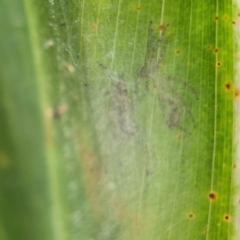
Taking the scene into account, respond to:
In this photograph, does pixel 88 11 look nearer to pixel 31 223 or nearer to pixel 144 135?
pixel 144 135

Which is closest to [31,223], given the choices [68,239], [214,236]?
[68,239]

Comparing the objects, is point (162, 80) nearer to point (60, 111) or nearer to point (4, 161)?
point (60, 111)

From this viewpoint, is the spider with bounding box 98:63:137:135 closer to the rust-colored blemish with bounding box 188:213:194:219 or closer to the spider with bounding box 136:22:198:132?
the spider with bounding box 136:22:198:132

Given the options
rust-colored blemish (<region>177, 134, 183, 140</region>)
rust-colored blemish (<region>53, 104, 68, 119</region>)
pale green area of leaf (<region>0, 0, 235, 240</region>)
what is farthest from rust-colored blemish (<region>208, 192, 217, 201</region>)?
rust-colored blemish (<region>53, 104, 68, 119</region>)

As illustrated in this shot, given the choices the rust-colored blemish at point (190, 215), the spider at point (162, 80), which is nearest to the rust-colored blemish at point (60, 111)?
the spider at point (162, 80)

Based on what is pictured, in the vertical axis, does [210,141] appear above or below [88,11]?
below

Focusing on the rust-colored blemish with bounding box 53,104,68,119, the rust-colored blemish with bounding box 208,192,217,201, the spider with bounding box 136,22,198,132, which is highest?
the spider with bounding box 136,22,198,132

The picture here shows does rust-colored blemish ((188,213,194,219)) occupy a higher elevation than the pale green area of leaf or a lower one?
lower
